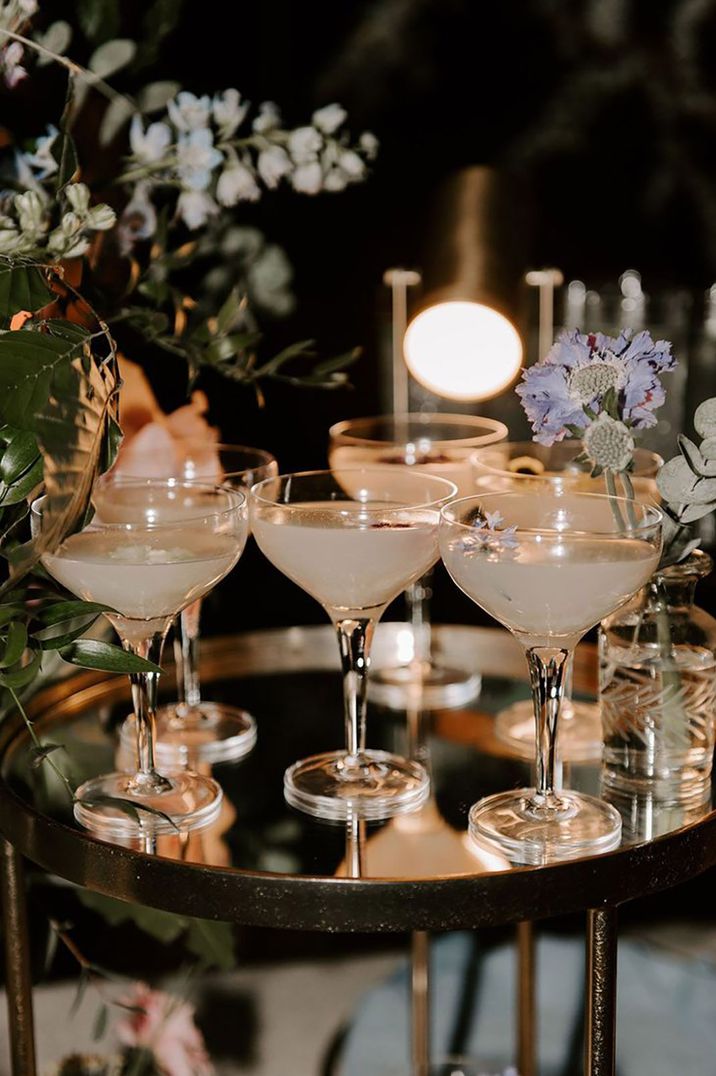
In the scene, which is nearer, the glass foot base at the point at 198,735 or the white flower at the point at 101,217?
the white flower at the point at 101,217

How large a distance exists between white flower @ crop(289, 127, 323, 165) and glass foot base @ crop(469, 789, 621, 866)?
0.58m

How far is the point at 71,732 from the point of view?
114 centimetres

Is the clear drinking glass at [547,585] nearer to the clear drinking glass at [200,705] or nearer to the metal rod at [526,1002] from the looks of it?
the clear drinking glass at [200,705]

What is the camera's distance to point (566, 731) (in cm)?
111

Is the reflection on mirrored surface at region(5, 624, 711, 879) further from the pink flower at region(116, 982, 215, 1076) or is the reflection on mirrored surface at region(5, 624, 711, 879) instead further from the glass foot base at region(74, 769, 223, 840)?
the pink flower at region(116, 982, 215, 1076)

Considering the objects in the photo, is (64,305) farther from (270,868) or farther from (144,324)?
(270,868)

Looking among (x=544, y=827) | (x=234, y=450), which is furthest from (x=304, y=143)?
(x=544, y=827)

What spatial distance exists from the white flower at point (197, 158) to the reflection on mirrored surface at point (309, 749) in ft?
1.44

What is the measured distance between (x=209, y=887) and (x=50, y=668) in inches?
15.7

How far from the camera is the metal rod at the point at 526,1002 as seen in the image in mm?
1437

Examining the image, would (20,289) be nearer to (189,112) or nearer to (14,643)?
(14,643)

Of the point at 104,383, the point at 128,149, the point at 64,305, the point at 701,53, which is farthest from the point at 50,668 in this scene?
the point at 701,53

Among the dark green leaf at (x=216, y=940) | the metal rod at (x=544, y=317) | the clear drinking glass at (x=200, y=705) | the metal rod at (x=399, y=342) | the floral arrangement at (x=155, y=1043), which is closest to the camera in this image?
the clear drinking glass at (x=200, y=705)

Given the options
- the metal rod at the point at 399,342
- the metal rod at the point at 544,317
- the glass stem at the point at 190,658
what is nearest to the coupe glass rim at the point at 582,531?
the glass stem at the point at 190,658
